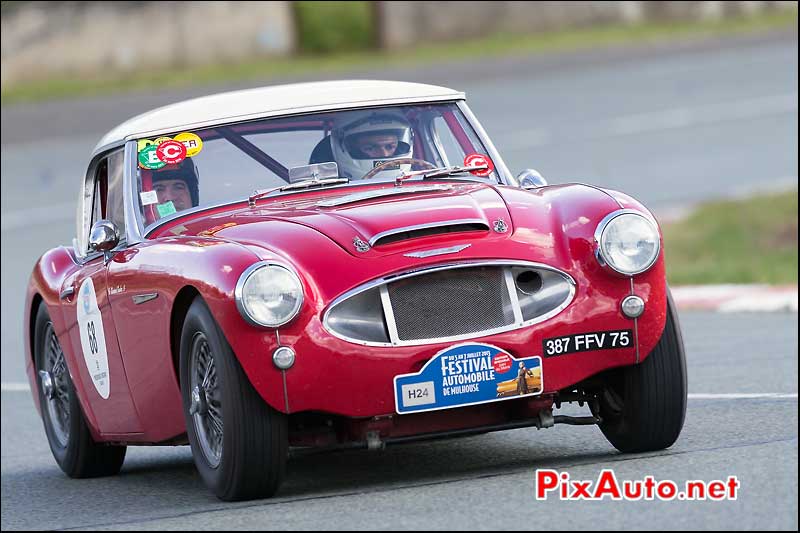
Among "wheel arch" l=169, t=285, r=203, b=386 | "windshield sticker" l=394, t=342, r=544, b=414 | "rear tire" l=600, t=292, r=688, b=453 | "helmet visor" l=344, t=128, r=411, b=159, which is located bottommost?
"rear tire" l=600, t=292, r=688, b=453

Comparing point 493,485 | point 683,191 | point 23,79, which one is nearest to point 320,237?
point 493,485

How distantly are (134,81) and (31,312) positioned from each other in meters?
17.2

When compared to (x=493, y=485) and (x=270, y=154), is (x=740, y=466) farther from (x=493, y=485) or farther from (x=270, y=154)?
(x=270, y=154)

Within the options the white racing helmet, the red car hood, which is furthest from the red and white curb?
the red car hood

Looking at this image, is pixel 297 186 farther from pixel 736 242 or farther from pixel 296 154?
pixel 736 242

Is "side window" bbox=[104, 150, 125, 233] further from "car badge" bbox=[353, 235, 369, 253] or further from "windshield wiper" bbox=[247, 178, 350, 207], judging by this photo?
"car badge" bbox=[353, 235, 369, 253]

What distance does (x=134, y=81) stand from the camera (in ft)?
82.8

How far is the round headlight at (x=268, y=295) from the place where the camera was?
5691 mm

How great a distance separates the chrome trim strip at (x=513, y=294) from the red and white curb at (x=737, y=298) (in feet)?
20.6

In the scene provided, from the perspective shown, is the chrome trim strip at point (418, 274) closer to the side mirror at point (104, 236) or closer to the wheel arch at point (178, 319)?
the wheel arch at point (178, 319)

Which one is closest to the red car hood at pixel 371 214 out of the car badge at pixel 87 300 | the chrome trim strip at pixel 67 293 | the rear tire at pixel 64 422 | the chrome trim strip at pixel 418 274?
the chrome trim strip at pixel 418 274

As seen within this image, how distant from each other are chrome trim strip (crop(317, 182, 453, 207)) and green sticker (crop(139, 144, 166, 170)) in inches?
37.7

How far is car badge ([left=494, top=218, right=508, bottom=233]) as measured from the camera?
600cm

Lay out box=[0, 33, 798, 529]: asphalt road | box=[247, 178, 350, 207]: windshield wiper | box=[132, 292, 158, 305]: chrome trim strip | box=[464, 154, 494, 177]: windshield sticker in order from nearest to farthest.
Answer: box=[0, 33, 798, 529]: asphalt road, box=[132, 292, 158, 305]: chrome trim strip, box=[247, 178, 350, 207]: windshield wiper, box=[464, 154, 494, 177]: windshield sticker
